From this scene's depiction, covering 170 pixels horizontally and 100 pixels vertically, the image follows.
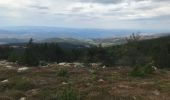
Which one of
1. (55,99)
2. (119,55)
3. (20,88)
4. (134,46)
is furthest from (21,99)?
(119,55)

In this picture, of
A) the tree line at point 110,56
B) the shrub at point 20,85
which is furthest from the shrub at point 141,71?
the shrub at point 20,85

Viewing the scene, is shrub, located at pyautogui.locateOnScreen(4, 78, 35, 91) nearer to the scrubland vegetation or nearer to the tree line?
the scrubland vegetation

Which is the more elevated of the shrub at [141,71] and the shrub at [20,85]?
the shrub at [20,85]

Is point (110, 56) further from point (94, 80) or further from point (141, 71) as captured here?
point (94, 80)

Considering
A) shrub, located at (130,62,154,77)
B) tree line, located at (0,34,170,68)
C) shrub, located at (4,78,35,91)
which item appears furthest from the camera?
tree line, located at (0,34,170,68)

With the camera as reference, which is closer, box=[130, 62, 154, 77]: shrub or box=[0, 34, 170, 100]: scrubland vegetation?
box=[0, 34, 170, 100]: scrubland vegetation

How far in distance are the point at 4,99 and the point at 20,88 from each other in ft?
27.7

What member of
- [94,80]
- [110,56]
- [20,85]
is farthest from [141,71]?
[110,56]

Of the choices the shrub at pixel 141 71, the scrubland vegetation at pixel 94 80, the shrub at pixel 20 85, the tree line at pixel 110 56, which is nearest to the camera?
the scrubland vegetation at pixel 94 80

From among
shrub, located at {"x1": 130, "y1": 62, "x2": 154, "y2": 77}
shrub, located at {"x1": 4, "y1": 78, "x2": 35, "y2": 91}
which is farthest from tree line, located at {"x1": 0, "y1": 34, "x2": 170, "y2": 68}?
shrub, located at {"x1": 4, "y1": 78, "x2": 35, "y2": 91}

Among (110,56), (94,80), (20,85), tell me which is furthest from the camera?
(110,56)

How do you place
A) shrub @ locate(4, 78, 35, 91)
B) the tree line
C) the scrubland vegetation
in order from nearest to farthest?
the scrubland vegetation
shrub @ locate(4, 78, 35, 91)
the tree line

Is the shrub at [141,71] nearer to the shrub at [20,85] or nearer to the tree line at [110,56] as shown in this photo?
the tree line at [110,56]

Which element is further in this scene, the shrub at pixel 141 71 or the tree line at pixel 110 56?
the tree line at pixel 110 56
